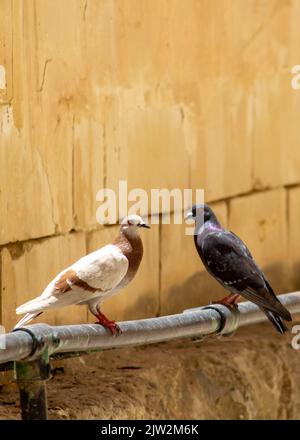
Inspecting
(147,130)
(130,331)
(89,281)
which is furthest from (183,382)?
(130,331)

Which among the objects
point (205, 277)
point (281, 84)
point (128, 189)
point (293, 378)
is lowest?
point (293, 378)

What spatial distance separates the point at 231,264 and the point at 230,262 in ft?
0.04

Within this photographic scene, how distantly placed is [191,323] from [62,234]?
1.90 metres

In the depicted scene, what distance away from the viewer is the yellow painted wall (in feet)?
24.5

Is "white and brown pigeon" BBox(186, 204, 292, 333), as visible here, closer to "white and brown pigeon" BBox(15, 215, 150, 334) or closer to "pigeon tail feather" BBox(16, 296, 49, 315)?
"white and brown pigeon" BBox(15, 215, 150, 334)

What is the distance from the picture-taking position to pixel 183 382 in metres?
8.13

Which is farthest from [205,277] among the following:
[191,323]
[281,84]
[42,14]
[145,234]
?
[191,323]

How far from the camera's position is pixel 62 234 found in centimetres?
781

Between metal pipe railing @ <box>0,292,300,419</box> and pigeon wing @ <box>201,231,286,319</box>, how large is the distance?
456 mm

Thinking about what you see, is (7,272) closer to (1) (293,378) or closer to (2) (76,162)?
(2) (76,162)

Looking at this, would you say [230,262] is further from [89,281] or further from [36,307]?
[36,307]

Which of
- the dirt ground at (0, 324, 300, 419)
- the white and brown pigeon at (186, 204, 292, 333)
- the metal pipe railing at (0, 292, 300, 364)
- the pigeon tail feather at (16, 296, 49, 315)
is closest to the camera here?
the metal pipe railing at (0, 292, 300, 364)

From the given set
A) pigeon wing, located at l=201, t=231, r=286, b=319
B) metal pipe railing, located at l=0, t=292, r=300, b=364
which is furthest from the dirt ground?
metal pipe railing, located at l=0, t=292, r=300, b=364

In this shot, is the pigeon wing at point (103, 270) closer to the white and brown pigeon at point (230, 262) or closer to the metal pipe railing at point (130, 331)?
the metal pipe railing at point (130, 331)
